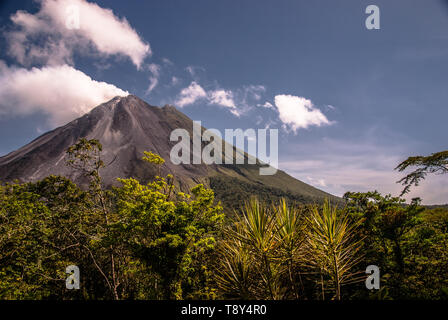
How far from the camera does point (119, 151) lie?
131 metres

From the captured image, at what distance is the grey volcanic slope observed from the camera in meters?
109

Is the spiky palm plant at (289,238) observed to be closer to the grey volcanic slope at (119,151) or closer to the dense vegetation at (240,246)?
the dense vegetation at (240,246)

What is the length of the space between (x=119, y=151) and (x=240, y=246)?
143 metres

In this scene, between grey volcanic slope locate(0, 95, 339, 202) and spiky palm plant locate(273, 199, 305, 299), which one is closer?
spiky palm plant locate(273, 199, 305, 299)

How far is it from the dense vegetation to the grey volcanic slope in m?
100

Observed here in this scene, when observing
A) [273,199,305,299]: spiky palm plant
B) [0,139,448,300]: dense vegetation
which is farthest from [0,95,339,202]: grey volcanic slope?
[273,199,305,299]: spiky palm plant

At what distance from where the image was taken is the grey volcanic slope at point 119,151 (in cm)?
10944

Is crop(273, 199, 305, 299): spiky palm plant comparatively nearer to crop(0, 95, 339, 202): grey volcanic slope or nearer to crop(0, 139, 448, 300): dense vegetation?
crop(0, 139, 448, 300): dense vegetation

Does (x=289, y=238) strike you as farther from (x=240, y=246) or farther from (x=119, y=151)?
(x=119, y=151)

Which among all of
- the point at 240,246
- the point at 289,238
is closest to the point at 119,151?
the point at 240,246

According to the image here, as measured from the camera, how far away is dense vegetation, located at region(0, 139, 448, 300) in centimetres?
324

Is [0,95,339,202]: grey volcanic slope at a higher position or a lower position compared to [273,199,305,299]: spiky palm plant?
higher
